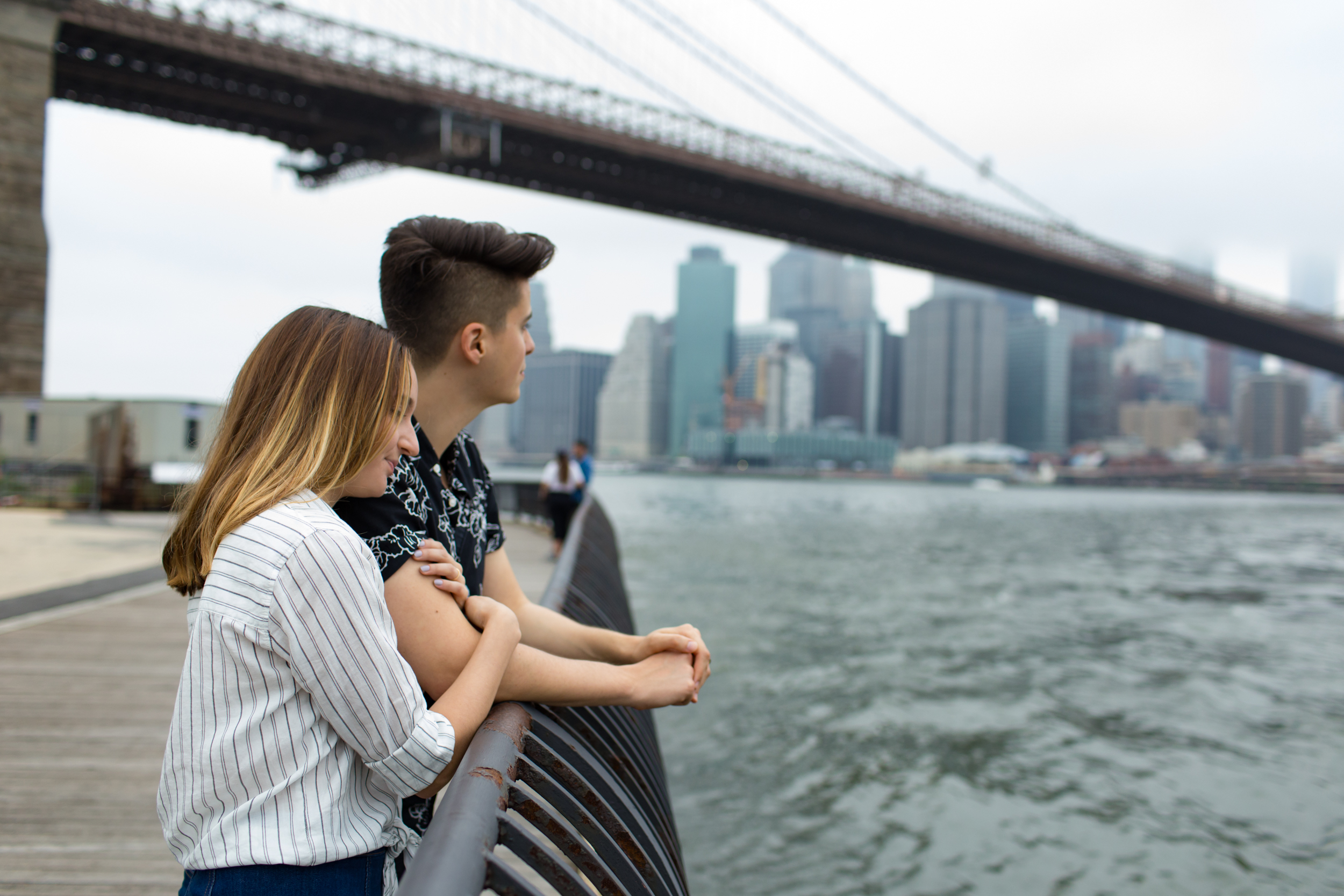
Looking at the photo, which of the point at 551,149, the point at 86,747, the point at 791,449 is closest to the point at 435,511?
the point at 86,747

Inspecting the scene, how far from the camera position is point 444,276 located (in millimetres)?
1347

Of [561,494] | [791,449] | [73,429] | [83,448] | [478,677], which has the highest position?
[73,429]

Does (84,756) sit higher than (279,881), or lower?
lower

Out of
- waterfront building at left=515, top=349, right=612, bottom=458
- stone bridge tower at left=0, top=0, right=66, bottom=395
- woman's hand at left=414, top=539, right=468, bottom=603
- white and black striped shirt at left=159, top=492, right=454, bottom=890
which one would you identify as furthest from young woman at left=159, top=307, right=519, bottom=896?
waterfront building at left=515, top=349, right=612, bottom=458

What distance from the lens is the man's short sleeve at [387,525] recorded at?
3.70 ft

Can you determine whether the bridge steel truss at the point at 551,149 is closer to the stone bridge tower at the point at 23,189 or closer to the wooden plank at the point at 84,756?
the stone bridge tower at the point at 23,189

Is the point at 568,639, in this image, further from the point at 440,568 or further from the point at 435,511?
the point at 440,568

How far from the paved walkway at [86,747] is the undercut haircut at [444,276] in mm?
1752

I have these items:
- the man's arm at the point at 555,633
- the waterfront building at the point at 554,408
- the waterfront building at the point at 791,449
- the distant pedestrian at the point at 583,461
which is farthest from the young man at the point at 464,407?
the waterfront building at the point at 791,449

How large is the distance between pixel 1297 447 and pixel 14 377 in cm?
11380

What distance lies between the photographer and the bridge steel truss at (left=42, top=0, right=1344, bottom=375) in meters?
18.3

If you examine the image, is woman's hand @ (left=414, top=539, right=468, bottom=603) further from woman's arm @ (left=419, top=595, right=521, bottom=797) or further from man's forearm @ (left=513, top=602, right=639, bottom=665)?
man's forearm @ (left=513, top=602, right=639, bottom=665)

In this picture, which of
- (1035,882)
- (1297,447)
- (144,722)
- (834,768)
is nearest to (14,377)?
(144,722)

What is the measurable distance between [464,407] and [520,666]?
394 millimetres
